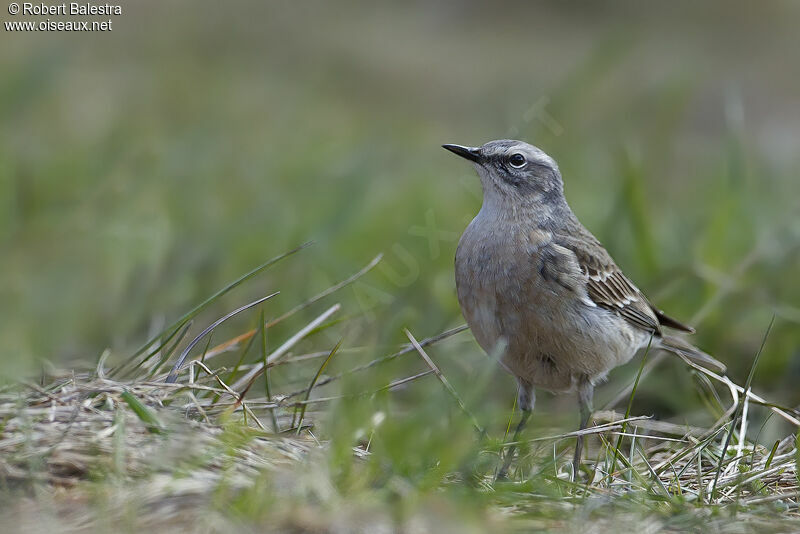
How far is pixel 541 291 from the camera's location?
539 cm

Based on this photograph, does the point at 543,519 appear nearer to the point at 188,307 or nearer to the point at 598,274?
the point at 598,274

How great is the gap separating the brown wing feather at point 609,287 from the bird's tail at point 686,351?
0.26ft

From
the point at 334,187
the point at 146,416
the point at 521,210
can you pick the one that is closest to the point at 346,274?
the point at 334,187

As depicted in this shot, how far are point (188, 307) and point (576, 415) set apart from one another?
2867 mm

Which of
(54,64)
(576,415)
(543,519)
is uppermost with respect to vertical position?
(54,64)

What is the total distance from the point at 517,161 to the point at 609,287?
961mm

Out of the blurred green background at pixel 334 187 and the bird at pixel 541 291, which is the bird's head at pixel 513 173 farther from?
the blurred green background at pixel 334 187

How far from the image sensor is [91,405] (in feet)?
13.1

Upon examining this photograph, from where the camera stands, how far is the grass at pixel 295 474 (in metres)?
3.32

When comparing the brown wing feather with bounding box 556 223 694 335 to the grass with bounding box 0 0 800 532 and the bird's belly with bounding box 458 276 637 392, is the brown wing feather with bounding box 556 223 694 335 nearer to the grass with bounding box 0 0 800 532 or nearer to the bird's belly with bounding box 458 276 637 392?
the bird's belly with bounding box 458 276 637 392

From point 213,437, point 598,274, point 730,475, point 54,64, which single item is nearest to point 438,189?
point 54,64

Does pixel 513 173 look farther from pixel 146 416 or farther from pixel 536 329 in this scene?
pixel 146 416

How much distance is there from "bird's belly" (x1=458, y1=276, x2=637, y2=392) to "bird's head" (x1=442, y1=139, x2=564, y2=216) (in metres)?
0.76

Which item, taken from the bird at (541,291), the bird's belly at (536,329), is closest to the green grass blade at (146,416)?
the bird at (541,291)
